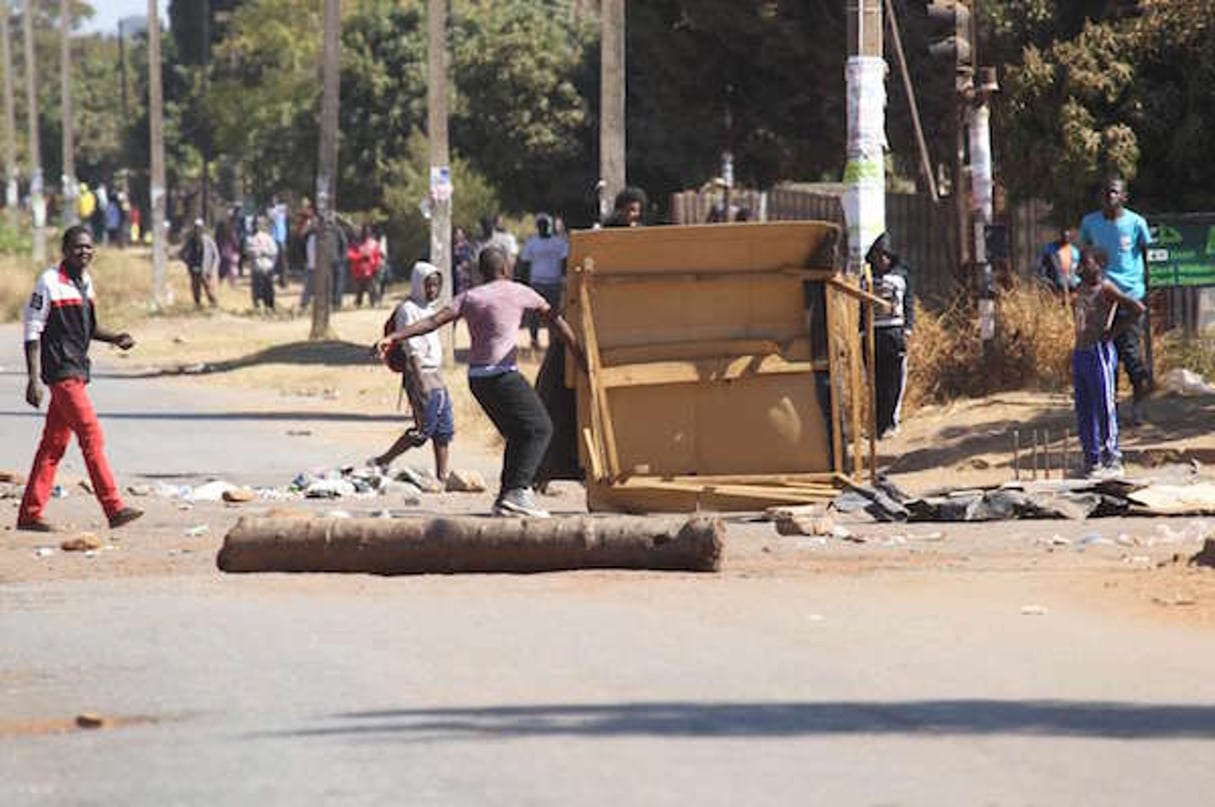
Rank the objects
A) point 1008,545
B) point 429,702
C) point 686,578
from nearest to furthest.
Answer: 1. point 429,702
2. point 686,578
3. point 1008,545

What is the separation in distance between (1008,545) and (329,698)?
5917 mm

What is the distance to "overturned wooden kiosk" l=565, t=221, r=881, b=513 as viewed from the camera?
16703 mm

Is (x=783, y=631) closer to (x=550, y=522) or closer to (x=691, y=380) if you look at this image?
(x=550, y=522)

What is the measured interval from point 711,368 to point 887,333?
491 centimetres

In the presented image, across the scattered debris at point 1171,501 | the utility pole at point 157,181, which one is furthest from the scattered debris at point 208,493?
the utility pole at point 157,181

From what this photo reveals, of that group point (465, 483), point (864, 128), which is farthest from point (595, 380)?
point (864, 128)

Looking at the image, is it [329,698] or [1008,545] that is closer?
[329,698]

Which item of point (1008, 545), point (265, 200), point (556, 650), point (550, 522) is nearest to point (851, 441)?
point (1008, 545)

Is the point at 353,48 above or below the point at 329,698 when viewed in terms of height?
above

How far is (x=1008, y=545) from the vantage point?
48.5 ft

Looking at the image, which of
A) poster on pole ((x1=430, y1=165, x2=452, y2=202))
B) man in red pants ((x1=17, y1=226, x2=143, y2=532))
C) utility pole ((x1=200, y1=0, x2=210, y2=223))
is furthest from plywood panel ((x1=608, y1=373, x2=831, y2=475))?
utility pole ((x1=200, y1=0, x2=210, y2=223))

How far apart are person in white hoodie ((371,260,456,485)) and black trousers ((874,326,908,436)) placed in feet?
11.5

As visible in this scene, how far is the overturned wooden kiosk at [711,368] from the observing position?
16703 millimetres

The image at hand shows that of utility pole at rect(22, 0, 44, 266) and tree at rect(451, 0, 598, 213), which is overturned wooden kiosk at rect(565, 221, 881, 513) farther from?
utility pole at rect(22, 0, 44, 266)
